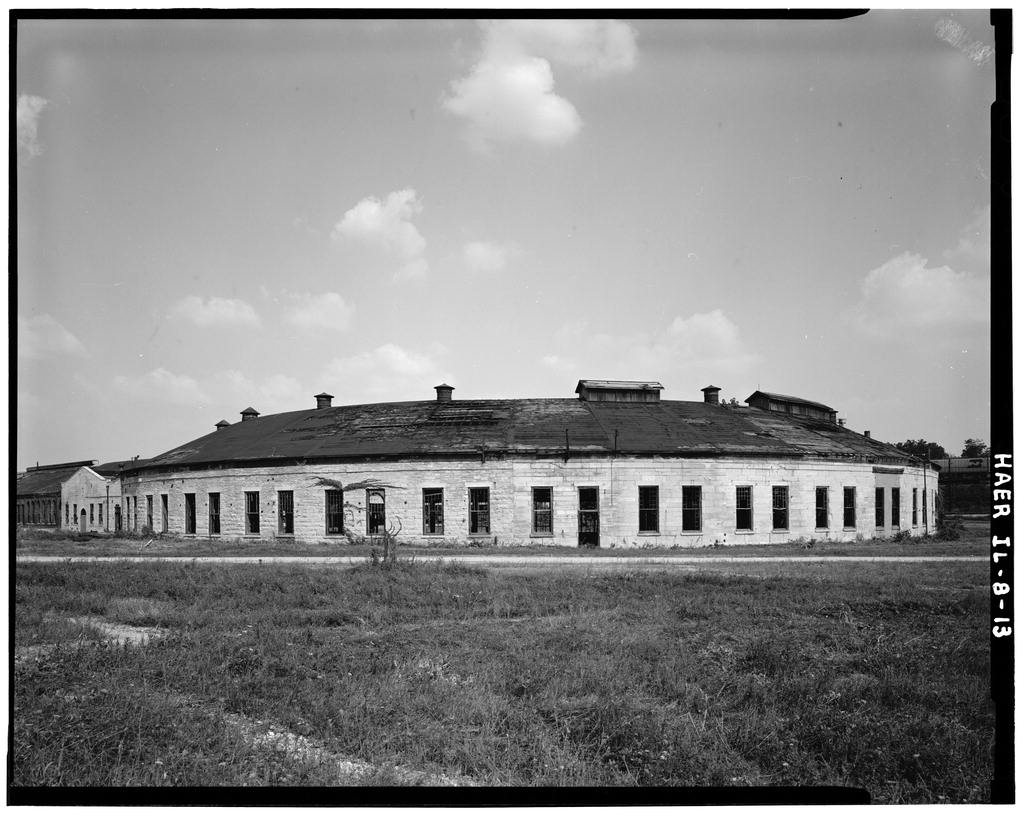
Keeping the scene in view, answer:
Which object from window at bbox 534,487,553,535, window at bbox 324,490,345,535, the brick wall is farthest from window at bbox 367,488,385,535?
window at bbox 534,487,553,535

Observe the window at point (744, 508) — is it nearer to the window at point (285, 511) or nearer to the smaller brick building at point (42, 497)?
the window at point (285, 511)

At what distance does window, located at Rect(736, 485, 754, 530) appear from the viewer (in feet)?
88.3

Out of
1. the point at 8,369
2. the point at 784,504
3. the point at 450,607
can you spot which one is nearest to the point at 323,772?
the point at 8,369

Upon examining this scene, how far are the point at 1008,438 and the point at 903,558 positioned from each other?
675 inches

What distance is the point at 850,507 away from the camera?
2934cm

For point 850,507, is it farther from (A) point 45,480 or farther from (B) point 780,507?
(A) point 45,480

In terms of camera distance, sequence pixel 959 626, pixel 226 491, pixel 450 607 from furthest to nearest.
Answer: pixel 226 491, pixel 450 607, pixel 959 626

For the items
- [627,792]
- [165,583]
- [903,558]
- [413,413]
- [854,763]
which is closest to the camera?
[627,792]

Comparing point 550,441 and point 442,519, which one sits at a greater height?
point 550,441

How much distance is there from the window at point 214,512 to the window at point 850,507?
2680cm

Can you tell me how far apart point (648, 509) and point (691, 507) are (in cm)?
177

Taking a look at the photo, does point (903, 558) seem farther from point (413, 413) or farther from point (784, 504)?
point (413, 413)

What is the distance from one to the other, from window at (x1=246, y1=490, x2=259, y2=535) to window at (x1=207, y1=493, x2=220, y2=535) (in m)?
1.79

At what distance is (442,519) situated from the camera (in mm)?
26406
